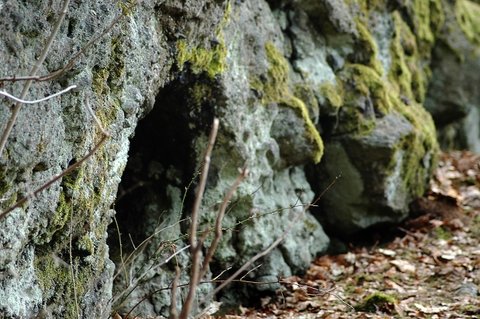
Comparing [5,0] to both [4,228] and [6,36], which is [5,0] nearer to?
[6,36]

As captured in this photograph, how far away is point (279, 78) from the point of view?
6.00 meters

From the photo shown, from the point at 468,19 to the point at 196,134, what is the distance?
650 centimetres

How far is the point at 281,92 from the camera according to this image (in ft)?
19.8

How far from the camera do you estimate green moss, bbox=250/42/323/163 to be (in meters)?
5.85

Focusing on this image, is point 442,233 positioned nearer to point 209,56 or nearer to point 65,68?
point 209,56

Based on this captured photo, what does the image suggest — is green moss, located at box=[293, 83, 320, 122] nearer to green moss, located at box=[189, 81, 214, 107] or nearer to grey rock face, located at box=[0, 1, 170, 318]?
green moss, located at box=[189, 81, 214, 107]

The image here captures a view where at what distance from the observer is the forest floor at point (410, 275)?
5133 millimetres

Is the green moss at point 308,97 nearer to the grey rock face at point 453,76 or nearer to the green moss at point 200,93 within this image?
the green moss at point 200,93

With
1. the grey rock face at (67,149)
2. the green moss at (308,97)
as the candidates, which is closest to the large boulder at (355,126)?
the green moss at (308,97)

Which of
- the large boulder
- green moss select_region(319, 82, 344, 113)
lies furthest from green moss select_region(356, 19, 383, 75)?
green moss select_region(319, 82, 344, 113)

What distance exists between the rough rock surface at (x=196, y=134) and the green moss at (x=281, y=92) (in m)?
0.02

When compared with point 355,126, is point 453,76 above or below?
above

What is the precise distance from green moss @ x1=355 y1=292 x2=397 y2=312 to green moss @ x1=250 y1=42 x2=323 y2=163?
1.51 metres

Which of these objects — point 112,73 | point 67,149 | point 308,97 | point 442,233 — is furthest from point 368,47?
point 67,149
